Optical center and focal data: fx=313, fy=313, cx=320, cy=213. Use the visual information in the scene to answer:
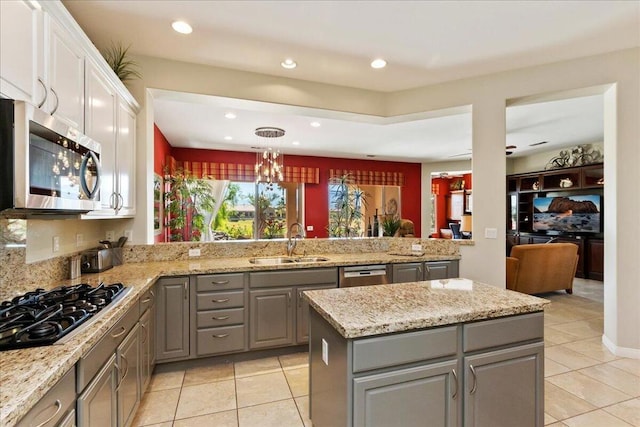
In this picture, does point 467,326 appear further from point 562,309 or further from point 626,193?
point 562,309

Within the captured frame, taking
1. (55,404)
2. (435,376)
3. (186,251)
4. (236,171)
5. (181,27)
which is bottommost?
(435,376)

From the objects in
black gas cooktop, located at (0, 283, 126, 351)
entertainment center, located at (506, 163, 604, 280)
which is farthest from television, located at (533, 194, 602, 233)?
black gas cooktop, located at (0, 283, 126, 351)

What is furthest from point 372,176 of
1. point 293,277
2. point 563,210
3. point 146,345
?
point 146,345

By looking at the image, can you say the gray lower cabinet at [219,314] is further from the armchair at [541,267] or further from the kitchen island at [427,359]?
the armchair at [541,267]

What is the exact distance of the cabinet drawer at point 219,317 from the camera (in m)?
2.75

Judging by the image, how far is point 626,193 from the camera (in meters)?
2.95

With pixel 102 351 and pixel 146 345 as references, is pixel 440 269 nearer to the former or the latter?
pixel 146 345

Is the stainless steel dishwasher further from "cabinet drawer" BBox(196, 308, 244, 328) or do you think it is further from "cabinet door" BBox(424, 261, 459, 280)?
"cabinet drawer" BBox(196, 308, 244, 328)

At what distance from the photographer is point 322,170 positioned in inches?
304

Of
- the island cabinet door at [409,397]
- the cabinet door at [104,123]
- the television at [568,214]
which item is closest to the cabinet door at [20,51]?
the cabinet door at [104,123]

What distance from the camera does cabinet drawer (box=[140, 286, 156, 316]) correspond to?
215cm

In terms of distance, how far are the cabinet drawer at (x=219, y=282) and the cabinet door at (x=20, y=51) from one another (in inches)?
67.5

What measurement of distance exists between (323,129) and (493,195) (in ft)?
9.69

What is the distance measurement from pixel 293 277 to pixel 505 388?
1849 mm
